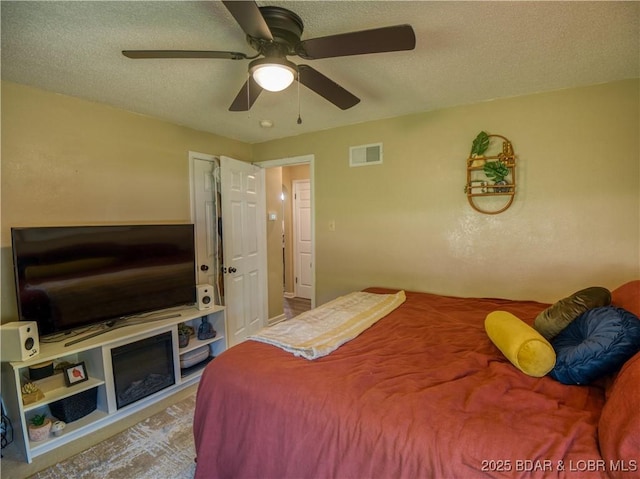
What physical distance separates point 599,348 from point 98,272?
9.78 ft

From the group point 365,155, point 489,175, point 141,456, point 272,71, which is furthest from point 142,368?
point 489,175

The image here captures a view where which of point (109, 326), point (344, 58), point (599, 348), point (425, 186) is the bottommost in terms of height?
point (109, 326)

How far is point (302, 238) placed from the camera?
5852 mm

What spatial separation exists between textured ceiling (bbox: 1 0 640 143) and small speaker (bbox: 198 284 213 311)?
5.30 feet

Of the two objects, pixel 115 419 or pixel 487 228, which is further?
pixel 487 228

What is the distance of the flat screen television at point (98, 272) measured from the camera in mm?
2031

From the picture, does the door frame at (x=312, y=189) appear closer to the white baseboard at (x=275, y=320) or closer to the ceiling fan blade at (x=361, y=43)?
the white baseboard at (x=275, y=320)

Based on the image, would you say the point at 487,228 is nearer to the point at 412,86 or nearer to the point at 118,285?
the point at 412,86

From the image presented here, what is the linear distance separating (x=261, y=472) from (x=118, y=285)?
6.13 ft

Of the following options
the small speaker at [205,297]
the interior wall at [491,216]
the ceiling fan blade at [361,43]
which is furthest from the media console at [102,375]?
the ceiling fan blade at [361,43]

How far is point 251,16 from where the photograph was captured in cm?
114

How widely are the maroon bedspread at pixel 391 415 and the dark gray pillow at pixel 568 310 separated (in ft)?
0.86

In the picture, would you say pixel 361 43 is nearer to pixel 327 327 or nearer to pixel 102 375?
pixel 327 327

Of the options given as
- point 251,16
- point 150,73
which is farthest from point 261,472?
point 150,73
